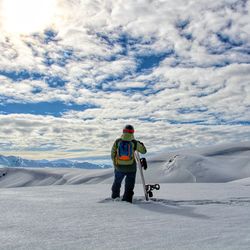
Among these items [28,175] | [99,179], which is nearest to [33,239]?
[99,179]

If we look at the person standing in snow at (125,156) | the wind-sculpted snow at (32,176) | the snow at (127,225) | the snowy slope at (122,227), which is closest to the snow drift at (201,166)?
the person standing in snow at (125,156)

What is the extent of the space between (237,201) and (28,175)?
10859 centimetres

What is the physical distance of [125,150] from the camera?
7.54 metres

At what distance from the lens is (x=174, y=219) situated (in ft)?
14.8

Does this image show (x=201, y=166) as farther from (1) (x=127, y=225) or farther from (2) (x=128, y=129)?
(1) (x=127, y=225)

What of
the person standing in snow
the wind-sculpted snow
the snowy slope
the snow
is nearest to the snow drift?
the person standing in snow

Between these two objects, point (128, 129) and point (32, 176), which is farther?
point (32, 176)

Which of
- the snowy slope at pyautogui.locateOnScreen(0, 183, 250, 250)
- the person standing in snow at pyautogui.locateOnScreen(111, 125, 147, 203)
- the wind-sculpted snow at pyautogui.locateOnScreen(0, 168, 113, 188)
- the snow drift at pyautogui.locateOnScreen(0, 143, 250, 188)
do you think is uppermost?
the wind-sculpted snow at pyautogui.locateOnScreen(0, 168, 113, 188)

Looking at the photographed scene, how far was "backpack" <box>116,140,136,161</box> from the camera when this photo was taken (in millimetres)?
7508

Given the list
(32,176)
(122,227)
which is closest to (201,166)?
(122,227)

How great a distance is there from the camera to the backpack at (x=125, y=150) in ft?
24.6

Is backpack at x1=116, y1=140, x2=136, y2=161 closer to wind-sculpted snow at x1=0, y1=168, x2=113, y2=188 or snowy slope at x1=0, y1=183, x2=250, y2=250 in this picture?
snowy slope at x1=0, y1=183, x2=250, y2=250

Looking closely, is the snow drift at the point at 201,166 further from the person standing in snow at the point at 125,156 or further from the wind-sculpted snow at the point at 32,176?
the wind-sculpted snow at the point at 32,176

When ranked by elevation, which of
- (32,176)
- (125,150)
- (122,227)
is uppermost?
(32,176)
